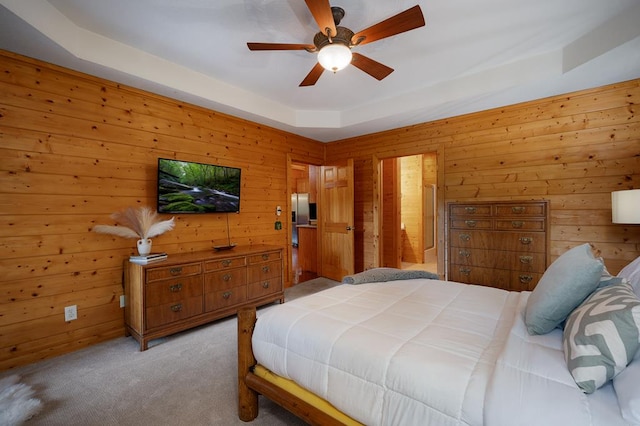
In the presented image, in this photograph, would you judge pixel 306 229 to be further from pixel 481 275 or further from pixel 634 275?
pixel 634 275

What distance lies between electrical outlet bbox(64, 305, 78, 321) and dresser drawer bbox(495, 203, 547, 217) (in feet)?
14.3

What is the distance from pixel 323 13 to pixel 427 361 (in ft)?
6.37

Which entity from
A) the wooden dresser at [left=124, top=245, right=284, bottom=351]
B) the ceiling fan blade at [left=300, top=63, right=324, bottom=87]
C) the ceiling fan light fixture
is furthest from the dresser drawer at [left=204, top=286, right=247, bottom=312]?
the ceiling fan light fixture

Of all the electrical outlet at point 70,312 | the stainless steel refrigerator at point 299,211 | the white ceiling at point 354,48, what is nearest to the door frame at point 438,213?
the white ceiling at point 354,48

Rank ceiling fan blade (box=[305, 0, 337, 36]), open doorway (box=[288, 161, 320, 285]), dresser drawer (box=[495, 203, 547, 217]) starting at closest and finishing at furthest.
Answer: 1. ceiling fan blade (box=[305, 0, 337, 36])
2. dresser drawer (box=[495, 203, 547, 217])
3. open doorway (box=[288, 161, 320, 285])

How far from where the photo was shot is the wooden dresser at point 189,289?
2.46 m

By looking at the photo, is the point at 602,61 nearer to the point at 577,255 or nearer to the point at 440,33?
the point at 440,33

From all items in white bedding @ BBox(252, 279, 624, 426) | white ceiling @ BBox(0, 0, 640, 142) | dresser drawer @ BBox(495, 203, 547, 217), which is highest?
white ceiling @ BBox(0, 0, 640, 142)

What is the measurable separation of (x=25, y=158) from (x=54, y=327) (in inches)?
57.5

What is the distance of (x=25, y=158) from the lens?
2283 millimetres

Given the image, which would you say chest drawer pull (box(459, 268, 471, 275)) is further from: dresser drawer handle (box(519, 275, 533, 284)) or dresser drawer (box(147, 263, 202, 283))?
dresser drawer (box(147, 263, 202, 283))

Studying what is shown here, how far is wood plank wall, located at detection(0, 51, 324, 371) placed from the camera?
7.32 ft

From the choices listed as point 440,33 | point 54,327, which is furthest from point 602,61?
point 54,327

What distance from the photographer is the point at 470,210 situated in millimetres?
3266
